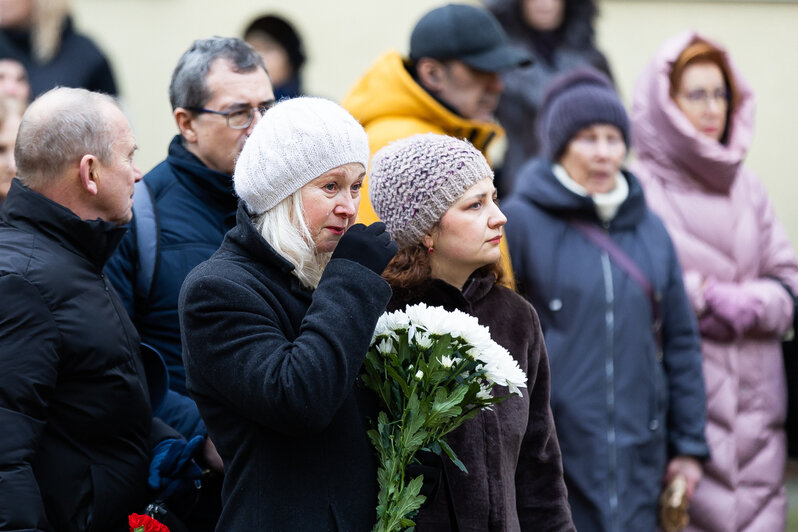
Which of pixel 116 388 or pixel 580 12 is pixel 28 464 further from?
pixel 580 12

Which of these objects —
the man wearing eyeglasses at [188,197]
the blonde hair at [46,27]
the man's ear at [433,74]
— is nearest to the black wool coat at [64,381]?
the man wearing eyeglasses at [188,197]

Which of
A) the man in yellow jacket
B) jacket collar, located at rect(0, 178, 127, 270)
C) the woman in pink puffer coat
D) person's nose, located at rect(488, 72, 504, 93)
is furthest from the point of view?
the woman in pink puffer coat

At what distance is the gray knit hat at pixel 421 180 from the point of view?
3246 millimetres

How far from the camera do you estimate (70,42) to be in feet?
20.7

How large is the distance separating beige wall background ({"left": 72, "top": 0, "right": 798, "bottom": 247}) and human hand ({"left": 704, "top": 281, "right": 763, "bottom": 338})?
3118 mm

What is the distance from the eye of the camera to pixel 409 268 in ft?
10.8

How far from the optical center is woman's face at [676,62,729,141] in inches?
216

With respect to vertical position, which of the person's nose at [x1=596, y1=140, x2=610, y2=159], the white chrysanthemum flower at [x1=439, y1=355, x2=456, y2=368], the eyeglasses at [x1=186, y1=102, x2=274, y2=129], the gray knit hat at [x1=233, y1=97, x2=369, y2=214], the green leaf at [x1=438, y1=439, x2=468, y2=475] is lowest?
the green leaf at [x1=438, y1=439, x2=468, y2=475]

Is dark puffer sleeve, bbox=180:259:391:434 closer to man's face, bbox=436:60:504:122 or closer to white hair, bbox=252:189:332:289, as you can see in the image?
white hair, bbox=252:189:332:289

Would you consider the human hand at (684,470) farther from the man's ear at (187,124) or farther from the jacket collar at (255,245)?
the jacket collar at (255,245)

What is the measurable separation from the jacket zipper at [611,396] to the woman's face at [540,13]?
2485 millimetres

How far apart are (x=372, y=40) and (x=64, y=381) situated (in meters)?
5.39

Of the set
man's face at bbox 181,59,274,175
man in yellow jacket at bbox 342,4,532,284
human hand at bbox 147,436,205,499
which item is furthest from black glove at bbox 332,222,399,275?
man in yellow jacket at bbox 342,4,532,284

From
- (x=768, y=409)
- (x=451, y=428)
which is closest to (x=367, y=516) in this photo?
(x=451, y=428)
